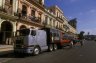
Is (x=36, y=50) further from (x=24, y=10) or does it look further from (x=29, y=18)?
(x=29, y=18)

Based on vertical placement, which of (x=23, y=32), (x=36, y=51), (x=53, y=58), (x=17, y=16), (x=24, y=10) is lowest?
(x=53, y=58)

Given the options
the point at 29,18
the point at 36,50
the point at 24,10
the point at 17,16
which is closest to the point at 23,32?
the point at 36,50

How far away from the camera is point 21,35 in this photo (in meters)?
16.9

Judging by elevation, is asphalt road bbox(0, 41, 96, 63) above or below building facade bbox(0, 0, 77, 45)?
below

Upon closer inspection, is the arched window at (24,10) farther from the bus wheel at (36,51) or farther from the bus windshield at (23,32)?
the bus wheel at (36,51)

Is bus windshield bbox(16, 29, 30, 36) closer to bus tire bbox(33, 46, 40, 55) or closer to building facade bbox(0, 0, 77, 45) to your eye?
bus tire bbox(33, 46, 40, 55)

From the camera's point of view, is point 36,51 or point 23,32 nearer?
point 23,32

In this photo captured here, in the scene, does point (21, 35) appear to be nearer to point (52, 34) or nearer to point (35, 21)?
point (52, 34)

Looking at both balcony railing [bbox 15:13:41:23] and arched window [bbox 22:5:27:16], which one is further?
arched window [bbox 22:5:27:16]

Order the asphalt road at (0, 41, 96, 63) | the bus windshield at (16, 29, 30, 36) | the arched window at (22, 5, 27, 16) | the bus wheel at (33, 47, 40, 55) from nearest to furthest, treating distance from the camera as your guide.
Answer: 1. the asphalt road at (0, 41, 96, 63)
2. the bus windshield at (16, 29, 30, 36)
3. the bus wheel at (33, 47, 40, 55)
4. the arched window at (22, 5, 27, 16)

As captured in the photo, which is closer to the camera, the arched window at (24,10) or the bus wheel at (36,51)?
the bus wheel at (36,51)

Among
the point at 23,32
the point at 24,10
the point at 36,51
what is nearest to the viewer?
the point at 23,32


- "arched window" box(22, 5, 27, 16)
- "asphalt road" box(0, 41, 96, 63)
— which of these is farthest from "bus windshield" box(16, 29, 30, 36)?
"arched window" box(22, 5, 27, 16)

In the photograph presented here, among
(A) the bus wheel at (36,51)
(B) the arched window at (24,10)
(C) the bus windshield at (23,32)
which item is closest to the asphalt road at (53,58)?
(A) the bus wheel at (36,51)
